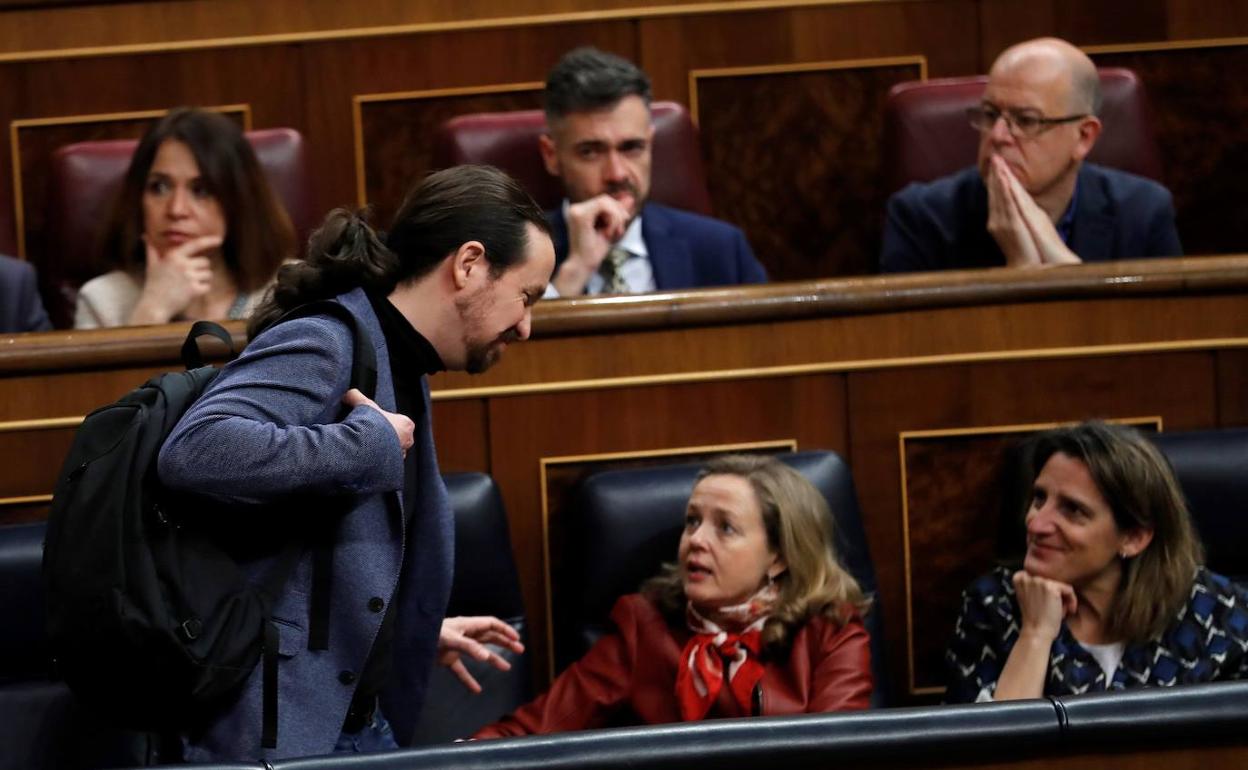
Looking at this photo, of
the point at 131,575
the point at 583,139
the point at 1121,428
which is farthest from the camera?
the point at 583,139

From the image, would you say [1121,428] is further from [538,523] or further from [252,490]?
[252,490]

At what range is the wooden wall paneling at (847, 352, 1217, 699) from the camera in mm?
1041

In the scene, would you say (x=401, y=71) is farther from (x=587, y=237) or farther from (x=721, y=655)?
(x=721, y=655)

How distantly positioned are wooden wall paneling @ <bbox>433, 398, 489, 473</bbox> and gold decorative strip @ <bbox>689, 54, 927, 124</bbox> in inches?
19.6

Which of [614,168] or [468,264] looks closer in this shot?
[468,264]

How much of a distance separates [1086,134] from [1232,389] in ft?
0.93

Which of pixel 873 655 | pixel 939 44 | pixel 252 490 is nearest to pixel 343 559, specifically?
pixel 252 490

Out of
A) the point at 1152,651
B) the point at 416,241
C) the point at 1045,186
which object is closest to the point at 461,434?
the point at 416,241

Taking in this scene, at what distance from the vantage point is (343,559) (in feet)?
2.30

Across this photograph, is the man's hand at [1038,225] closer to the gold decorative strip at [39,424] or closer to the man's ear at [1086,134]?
the man's ear at [1086,134]

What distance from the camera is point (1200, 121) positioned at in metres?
1.45

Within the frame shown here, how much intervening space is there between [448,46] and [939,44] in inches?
16.2

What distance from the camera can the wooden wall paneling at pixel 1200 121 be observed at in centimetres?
144

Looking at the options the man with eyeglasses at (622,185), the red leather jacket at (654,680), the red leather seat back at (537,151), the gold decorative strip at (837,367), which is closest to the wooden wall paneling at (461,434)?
the gold decorative strip at (837,367)
